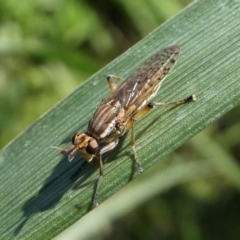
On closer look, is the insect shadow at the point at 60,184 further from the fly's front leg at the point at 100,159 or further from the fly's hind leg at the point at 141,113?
the fly's hind leg at the point at 141,113

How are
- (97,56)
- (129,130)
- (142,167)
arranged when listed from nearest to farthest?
(142,167) < (129,130) < (97,56)

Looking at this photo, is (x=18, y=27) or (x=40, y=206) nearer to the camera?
(x=40, y=206)

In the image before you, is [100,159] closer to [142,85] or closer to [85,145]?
[85,145]

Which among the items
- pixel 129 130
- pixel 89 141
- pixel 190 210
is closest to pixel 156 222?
pixel 190 210

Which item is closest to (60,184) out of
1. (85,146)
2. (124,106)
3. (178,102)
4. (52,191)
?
(52,191)

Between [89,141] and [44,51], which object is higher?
[44,51]

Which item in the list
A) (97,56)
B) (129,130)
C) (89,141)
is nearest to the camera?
(89,141)

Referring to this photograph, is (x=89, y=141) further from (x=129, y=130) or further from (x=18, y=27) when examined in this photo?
(x=18, y=27)
